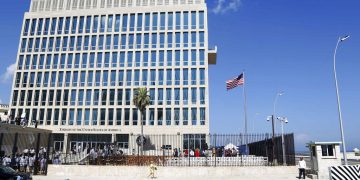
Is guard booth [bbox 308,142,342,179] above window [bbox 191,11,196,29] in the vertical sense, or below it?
below

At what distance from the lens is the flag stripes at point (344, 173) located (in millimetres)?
17469

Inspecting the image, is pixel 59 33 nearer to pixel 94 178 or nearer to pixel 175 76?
pixel 175 76

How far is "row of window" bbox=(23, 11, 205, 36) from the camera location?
59.2 m

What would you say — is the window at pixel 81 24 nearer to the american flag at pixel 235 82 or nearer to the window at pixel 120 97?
the window at pixel 120 97

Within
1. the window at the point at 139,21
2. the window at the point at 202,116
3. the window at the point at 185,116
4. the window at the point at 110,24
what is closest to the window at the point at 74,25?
the window at the point at 110,24

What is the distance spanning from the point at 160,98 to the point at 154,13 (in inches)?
680

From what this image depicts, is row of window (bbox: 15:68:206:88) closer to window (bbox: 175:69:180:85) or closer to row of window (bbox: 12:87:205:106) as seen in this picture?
window (bbox: 175:69:180:85)

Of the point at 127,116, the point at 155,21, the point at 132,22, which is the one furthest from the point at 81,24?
the point at 127,116

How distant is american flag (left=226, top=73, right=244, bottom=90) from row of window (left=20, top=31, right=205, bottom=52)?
21.1m

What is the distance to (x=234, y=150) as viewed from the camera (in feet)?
89.6

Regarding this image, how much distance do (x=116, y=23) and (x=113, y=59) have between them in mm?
7664

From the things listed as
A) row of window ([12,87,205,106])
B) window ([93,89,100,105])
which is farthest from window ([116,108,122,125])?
window ([93,89,100,105])

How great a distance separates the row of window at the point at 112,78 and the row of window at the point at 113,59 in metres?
1.24

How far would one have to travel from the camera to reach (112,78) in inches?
2287
